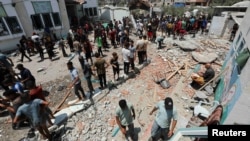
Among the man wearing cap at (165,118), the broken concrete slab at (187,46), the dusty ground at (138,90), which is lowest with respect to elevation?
the dusty ground at (138,90)

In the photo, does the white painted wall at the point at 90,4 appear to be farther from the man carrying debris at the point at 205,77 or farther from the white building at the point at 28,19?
the man carrying debris at the point at 205,77

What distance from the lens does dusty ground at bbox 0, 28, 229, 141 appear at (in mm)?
5656

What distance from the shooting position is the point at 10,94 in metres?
4.84

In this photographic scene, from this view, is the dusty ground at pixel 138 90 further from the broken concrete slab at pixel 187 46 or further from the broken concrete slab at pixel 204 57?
the broken concrete slab at pixel 187 46

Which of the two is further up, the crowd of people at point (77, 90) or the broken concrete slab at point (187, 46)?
the crowd of people at point (77, 90)

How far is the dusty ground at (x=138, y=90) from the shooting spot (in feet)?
18.6

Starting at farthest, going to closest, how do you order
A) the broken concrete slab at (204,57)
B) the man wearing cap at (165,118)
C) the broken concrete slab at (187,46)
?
1. the broken concrete slab at (187,46)
2. the broken concrete slab at (204,57)
3. the man wearing cap at (165,118)

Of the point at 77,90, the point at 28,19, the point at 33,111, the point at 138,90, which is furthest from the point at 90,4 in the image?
the point at 33,111

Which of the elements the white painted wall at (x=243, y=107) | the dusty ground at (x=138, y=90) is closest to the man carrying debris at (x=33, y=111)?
the dusty ground at (x=138, y=90)

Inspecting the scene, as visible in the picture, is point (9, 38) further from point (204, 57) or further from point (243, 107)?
point (243, 107)

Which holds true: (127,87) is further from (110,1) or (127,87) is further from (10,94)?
(110,1)

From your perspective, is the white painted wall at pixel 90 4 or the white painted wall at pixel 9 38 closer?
the white painted wall at pixel 9 38

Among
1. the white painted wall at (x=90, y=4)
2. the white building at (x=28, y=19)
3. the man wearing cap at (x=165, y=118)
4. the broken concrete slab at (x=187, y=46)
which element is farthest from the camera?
the white painted wall at (x=90, y=4)

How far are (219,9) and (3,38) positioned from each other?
23.0m
